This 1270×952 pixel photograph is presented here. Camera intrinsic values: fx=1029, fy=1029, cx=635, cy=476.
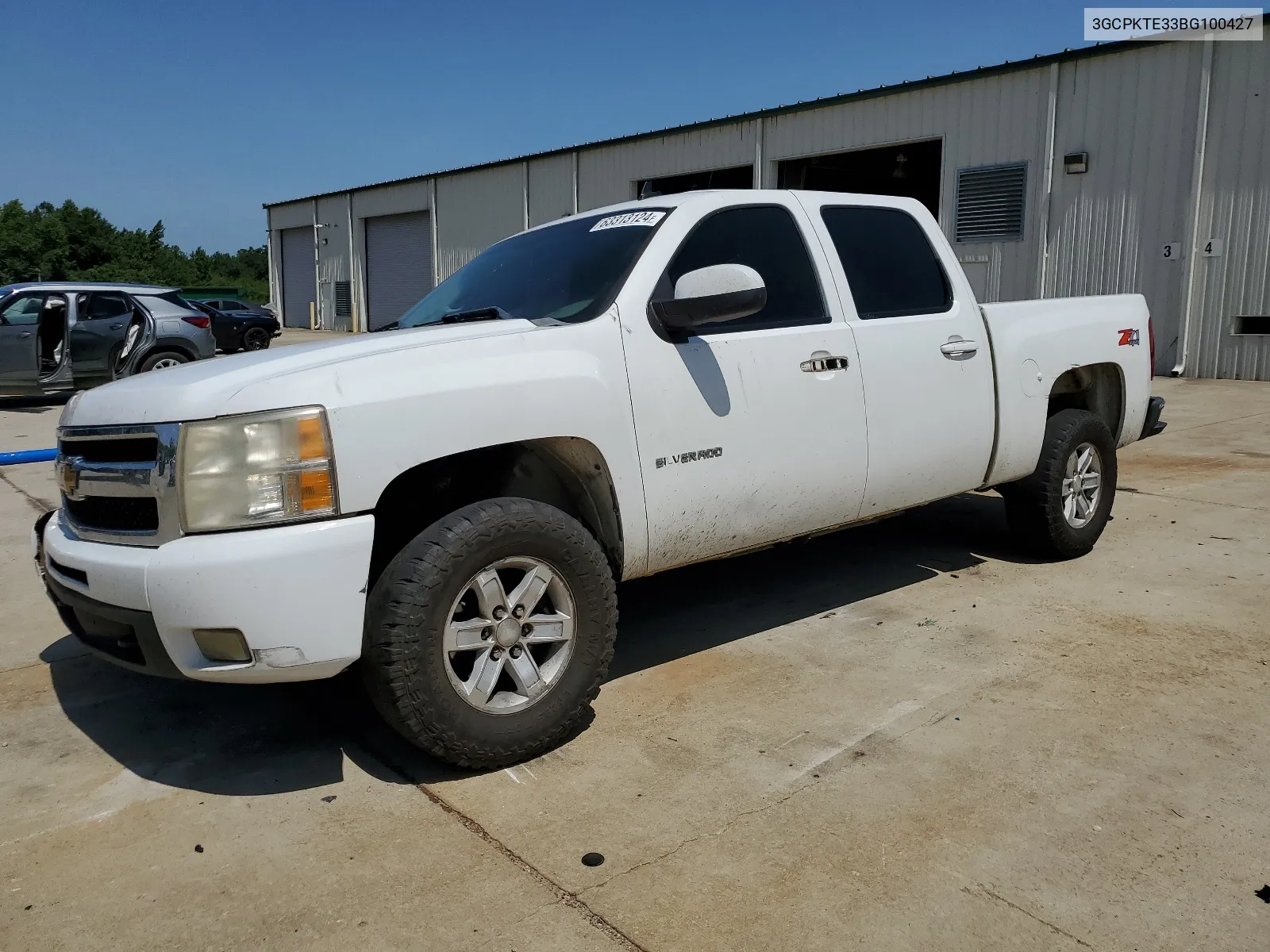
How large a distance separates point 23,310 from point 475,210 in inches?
699

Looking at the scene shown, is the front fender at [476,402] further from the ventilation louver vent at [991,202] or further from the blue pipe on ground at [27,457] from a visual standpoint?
the ventilation louver vent at [991,202]

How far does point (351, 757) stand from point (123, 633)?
2.73 ft

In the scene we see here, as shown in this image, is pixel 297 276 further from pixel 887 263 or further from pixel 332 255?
pixel 887 263

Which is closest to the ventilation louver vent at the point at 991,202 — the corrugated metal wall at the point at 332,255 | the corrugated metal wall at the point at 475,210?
the corrugated metal wall at the point at 475,210

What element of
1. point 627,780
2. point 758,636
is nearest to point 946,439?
point 758,636

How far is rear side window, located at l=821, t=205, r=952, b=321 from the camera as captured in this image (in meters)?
4.49

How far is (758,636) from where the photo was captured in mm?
4531

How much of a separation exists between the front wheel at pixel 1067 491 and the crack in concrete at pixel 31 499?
20.8ft

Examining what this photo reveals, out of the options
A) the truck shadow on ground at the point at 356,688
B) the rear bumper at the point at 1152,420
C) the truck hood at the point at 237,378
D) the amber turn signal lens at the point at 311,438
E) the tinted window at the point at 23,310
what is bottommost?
the truck shadow on ground at the point at 356,688

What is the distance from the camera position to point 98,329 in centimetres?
1333

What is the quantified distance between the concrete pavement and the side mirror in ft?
4.66

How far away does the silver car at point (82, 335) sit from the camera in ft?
42.6

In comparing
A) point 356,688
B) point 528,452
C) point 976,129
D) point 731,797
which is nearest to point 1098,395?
point 528,452

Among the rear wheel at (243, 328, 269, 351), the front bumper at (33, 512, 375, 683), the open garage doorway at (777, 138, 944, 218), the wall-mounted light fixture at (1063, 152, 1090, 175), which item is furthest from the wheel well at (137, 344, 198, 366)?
the wall-mounted light fixture at (1063, 152, 1090, 175)
